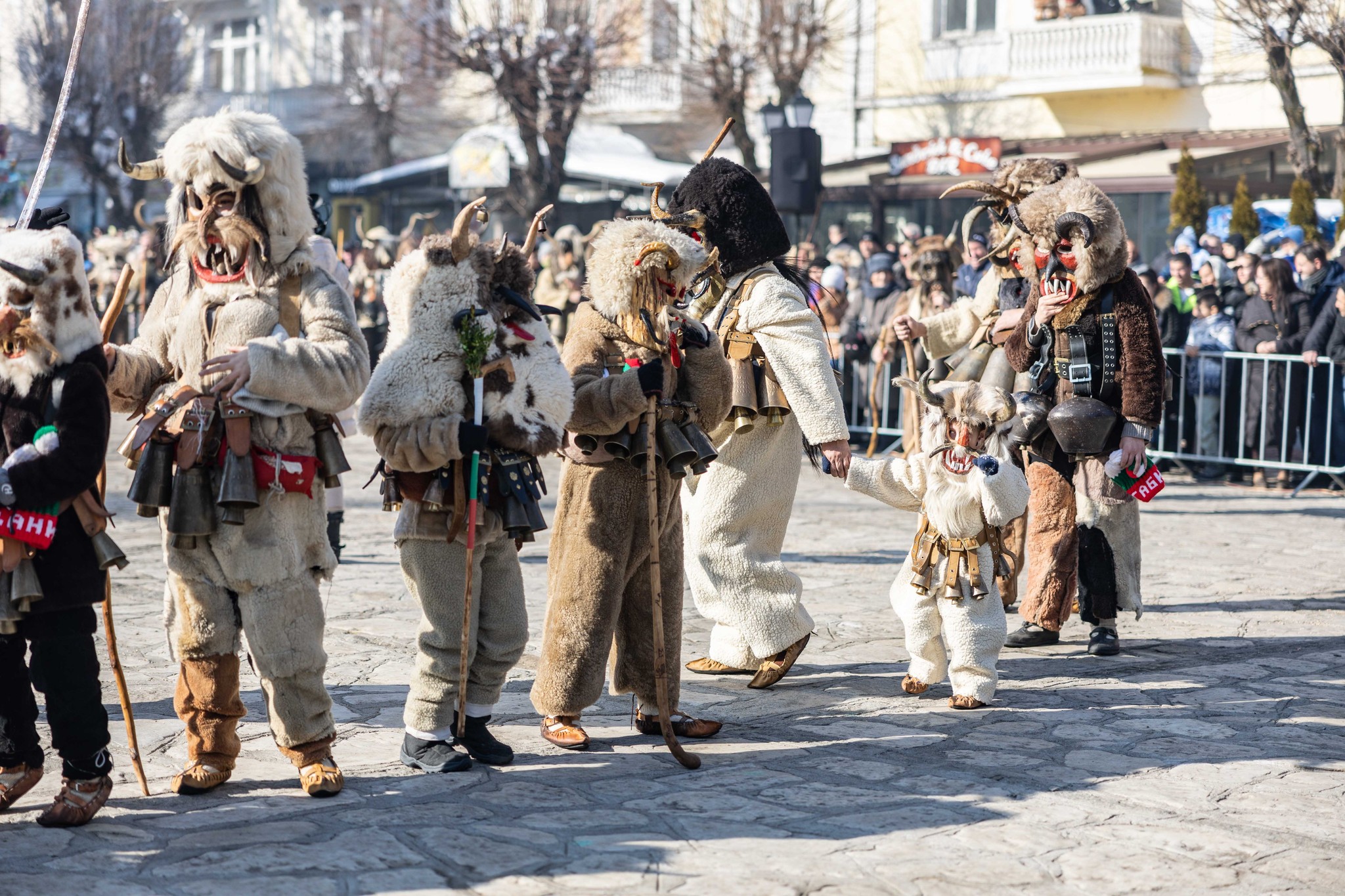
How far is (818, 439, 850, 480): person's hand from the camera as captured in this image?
222 inches

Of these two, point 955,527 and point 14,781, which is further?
point 955,527

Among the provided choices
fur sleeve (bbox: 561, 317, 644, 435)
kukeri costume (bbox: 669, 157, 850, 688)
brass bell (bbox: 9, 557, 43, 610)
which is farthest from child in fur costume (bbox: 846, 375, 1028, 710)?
brass bell (bbox: 9, 557, 43, 610)

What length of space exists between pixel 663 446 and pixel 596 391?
10.9 inches

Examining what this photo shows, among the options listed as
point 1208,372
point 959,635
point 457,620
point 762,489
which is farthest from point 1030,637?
point 1208,372

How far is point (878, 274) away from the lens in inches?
542

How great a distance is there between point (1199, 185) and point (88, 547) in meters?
15.9

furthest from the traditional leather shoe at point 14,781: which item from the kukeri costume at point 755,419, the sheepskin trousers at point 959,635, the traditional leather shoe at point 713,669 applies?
the sheepskin trousers at point 959,635

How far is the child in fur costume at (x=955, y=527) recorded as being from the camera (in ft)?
18.2

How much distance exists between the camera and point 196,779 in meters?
4.45

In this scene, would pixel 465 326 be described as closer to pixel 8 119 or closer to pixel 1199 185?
pixel 1199 185

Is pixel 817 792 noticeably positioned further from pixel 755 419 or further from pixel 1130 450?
pixel 1130 450

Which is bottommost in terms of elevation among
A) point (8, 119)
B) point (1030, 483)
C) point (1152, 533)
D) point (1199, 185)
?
point (1152, 533)

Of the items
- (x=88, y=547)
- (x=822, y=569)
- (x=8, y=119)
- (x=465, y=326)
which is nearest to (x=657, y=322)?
(x=465, y=326)

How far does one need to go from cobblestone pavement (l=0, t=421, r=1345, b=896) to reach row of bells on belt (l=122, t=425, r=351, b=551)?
0.79m
